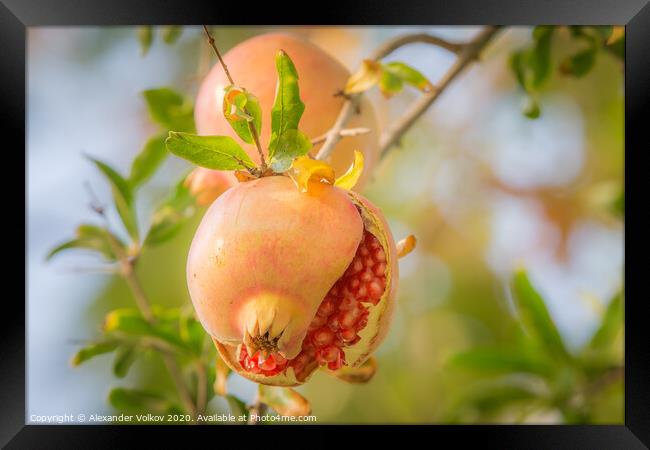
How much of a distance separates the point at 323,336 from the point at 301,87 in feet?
1.27

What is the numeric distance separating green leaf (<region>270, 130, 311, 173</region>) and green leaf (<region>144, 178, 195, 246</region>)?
569 millimetres

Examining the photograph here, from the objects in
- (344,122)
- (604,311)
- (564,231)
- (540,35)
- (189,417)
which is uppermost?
(540,35)

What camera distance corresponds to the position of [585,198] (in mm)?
2219

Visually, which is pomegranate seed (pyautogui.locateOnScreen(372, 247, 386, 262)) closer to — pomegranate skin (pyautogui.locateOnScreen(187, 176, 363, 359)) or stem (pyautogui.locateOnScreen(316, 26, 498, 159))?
pomegranate skin (pyautogui.locateOnScreen(187, 176, 363, 359))

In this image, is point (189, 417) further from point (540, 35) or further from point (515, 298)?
point (540, 35)

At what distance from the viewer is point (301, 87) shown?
3.77ft

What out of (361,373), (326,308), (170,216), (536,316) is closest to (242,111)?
(326,308)

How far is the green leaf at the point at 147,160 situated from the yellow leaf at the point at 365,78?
0.56 m

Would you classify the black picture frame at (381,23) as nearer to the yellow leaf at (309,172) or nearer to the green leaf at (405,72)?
the green leaf at (405,72)

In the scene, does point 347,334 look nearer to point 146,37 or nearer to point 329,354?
point 329,354

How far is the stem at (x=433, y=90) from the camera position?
1.15m

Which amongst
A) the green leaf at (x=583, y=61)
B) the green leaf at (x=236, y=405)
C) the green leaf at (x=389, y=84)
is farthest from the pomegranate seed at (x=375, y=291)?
the green leaf at (x=583, y=61)

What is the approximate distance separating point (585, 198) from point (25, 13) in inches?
61.2

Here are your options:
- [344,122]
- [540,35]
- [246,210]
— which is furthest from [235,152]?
[540,35]
